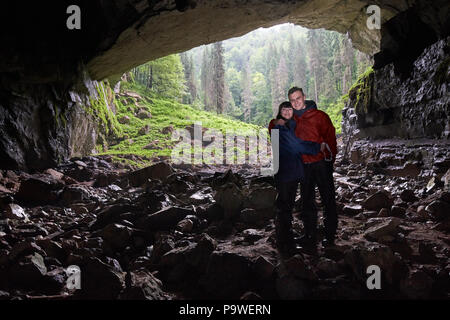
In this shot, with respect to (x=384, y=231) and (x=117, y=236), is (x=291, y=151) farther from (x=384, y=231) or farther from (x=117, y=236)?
(x=117, y=236)

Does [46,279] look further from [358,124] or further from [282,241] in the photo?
[358,124]

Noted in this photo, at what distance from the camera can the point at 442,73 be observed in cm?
503

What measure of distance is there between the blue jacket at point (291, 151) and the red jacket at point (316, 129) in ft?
0.20

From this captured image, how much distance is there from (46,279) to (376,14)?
33.6 ft

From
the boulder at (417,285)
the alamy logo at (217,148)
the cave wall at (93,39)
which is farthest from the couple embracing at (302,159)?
the alamy logo at (217,148)

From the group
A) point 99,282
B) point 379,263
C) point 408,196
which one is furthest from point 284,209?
point 408,196

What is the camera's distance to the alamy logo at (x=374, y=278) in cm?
214

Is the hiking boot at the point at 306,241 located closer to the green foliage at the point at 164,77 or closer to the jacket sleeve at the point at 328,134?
the jacket sleeve at the point at 328,134

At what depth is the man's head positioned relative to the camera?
9.78ft

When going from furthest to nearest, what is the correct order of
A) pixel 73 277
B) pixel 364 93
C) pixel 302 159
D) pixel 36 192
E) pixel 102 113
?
1. pixel 102 113
2. pixel 364 93
3. pixel 36 192
4. pixel 302 159
5. pixel 73 277

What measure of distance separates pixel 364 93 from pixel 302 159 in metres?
7.11

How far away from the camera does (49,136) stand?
7.51 m

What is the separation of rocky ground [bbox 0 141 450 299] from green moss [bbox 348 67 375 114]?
3101mm
